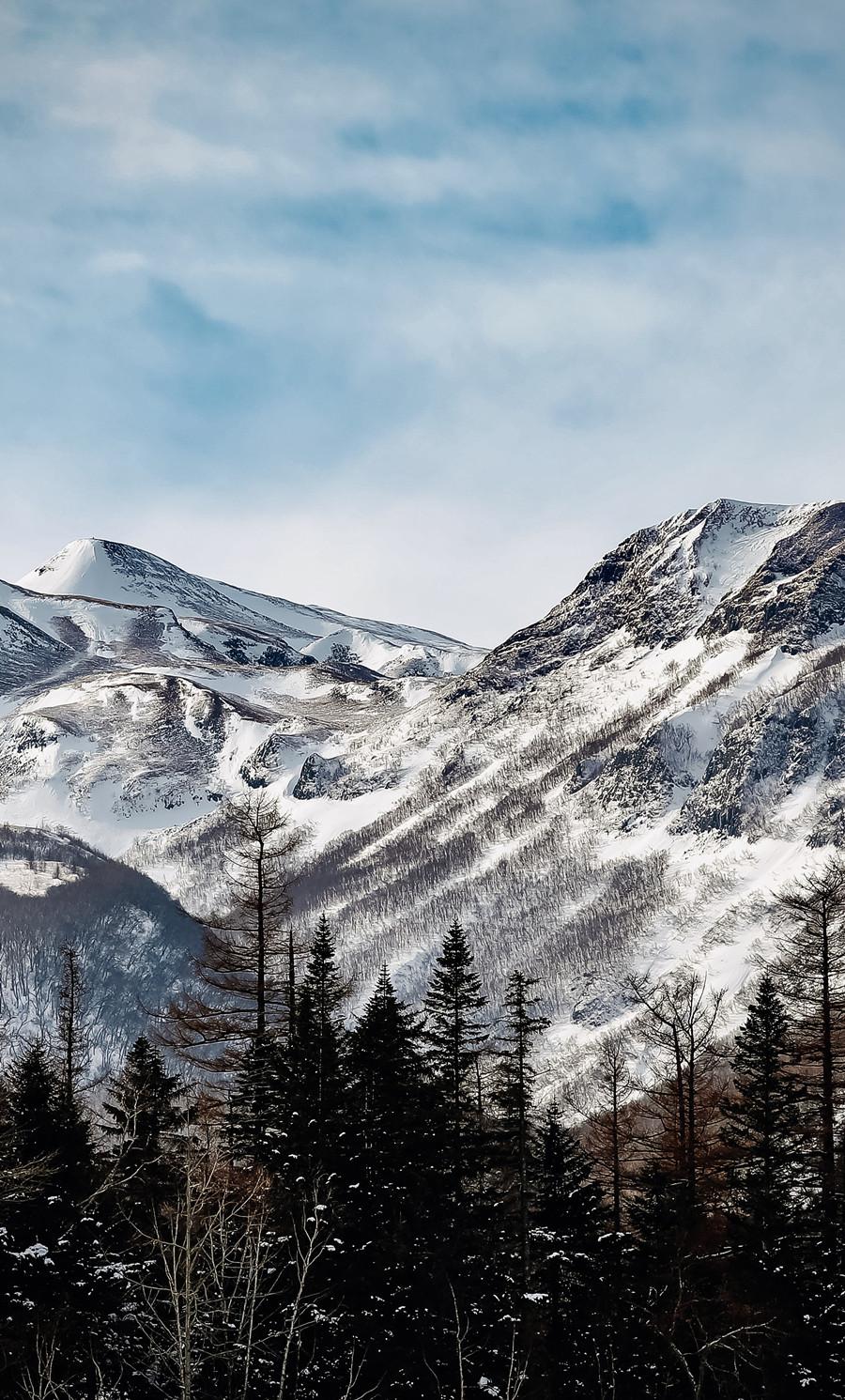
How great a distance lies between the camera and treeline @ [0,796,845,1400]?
22859mm

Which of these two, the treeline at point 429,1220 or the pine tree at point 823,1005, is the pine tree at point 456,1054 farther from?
the pine tree at point 823,1005

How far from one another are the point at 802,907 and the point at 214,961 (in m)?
16.3

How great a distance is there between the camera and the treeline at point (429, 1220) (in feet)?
75.0

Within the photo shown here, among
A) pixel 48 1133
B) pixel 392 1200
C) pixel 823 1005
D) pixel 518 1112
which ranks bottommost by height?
pixel 392 1200

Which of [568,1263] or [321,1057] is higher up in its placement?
[321,1057]

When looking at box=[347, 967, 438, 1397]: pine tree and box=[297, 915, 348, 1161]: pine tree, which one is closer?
box=[347, 967, 438, 1397]: pine tree

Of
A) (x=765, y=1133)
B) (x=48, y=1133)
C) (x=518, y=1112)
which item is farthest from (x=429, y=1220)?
(x=48, y=1133)

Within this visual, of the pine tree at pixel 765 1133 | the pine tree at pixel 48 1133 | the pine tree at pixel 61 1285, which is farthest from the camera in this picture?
the pine tree at pixel 765 1133

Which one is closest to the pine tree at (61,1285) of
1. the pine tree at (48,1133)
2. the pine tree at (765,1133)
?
the pine tree at (48,1133)

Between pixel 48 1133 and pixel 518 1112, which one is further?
pixel 518 1112

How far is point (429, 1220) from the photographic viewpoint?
2969cm

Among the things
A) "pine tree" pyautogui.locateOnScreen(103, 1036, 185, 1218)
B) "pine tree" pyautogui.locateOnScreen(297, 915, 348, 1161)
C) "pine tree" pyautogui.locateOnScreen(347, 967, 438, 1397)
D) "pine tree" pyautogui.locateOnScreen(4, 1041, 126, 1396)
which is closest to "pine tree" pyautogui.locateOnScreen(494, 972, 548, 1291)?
"pine tree" pyautogui.locateOnScreen(347, 967, 438, 1397)

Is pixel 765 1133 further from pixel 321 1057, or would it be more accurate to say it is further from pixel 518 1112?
pixel 321 1057

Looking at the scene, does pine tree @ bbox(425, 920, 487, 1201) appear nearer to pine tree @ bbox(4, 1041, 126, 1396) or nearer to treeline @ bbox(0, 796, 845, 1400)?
treeline @ bbox(0, 796, 845, 1400)
